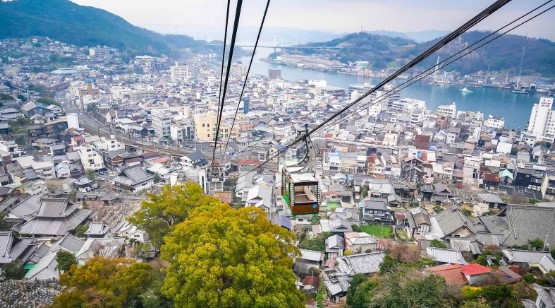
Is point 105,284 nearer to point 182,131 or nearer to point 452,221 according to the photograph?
point 452,221

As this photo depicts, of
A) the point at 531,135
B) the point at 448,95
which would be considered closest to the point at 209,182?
the point at 531,135

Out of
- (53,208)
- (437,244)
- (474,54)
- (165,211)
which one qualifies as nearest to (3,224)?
(53,208)

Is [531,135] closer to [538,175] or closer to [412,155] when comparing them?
[538,175]

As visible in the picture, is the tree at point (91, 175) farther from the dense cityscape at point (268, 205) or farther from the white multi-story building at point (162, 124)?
the white multi-story building at point (162, 124)

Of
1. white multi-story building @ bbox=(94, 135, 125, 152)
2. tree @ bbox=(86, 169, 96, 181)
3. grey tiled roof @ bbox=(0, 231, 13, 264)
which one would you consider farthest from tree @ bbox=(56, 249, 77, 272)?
white multi-story building @ bbox=(94, 135, 125, 152)

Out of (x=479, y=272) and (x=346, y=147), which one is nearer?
(x=479, y=272)

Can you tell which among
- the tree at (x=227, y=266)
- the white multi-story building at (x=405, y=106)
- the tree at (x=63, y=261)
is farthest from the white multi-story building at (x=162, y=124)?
the white multi-story building at (x=405, y=106)

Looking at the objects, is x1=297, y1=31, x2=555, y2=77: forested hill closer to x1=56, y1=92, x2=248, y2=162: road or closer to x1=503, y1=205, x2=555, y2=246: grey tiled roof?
x1=503, y1=205, x2=555, y2=246: grey tiled roof
